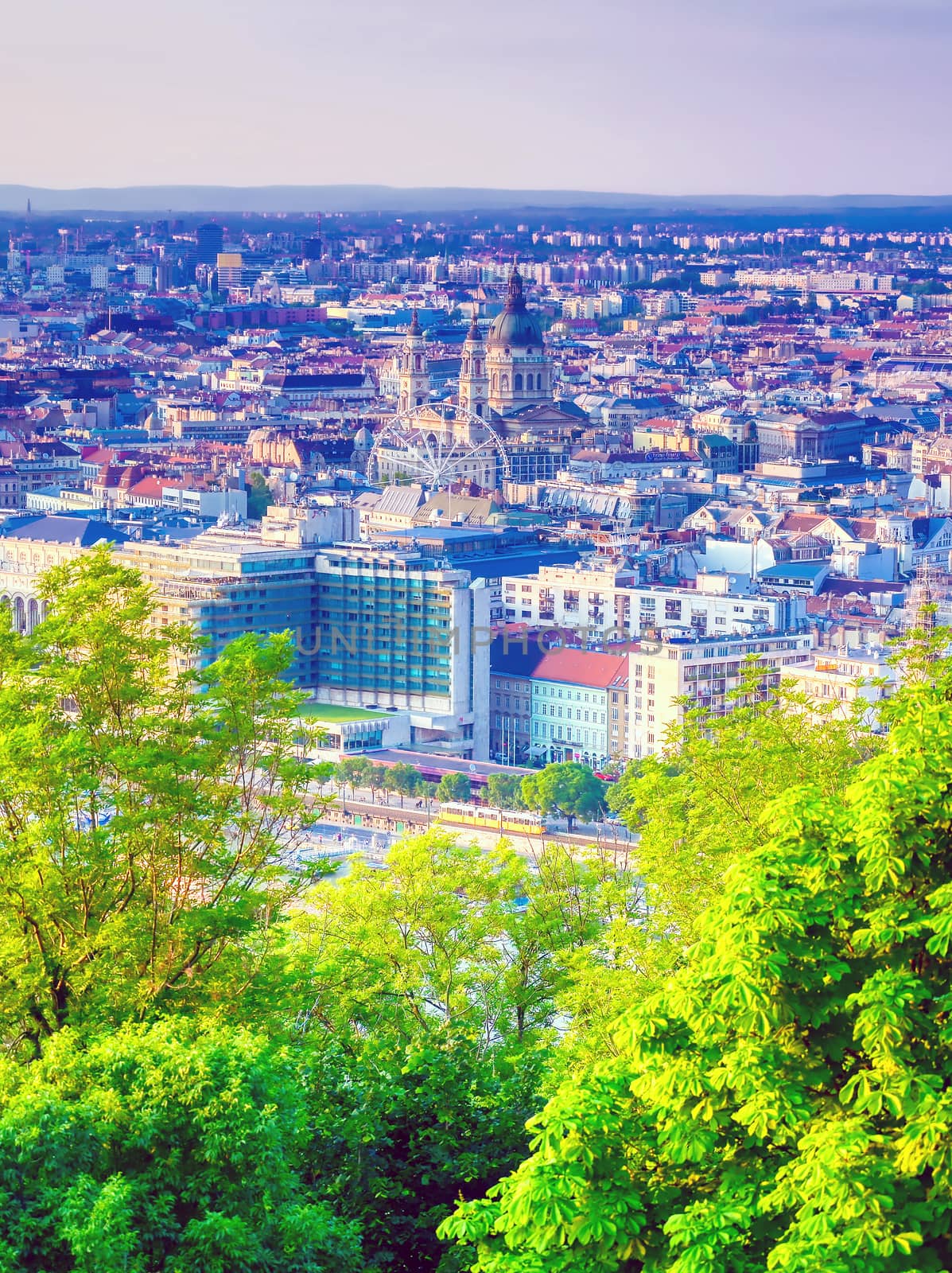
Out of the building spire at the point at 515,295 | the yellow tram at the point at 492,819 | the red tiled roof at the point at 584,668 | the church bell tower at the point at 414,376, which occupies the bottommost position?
the church bell tower at the point at 414,376

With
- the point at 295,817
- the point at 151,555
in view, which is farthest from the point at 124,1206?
the point at 151,555

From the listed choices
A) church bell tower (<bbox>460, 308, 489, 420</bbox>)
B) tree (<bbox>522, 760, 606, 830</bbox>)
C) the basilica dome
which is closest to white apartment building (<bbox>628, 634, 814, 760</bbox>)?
tree (<bbox>522, 760, 606, 830</bbox>)

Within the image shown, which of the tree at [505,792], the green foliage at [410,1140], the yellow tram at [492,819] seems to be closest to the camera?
the green foliage at [410,1140]

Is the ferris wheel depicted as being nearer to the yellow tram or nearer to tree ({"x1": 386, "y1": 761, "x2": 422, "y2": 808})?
tree ({"x1": 386, "y1": 761, "x2": 422, "y2": 808})

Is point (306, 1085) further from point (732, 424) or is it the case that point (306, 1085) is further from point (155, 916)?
point (732, 424)

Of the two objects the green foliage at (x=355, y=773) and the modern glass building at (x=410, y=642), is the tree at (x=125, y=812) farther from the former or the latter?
the modern glass building at (x=410, y=642)

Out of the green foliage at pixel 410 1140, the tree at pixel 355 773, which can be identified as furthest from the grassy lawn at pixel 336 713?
the green foliage at pixel 410 1140
